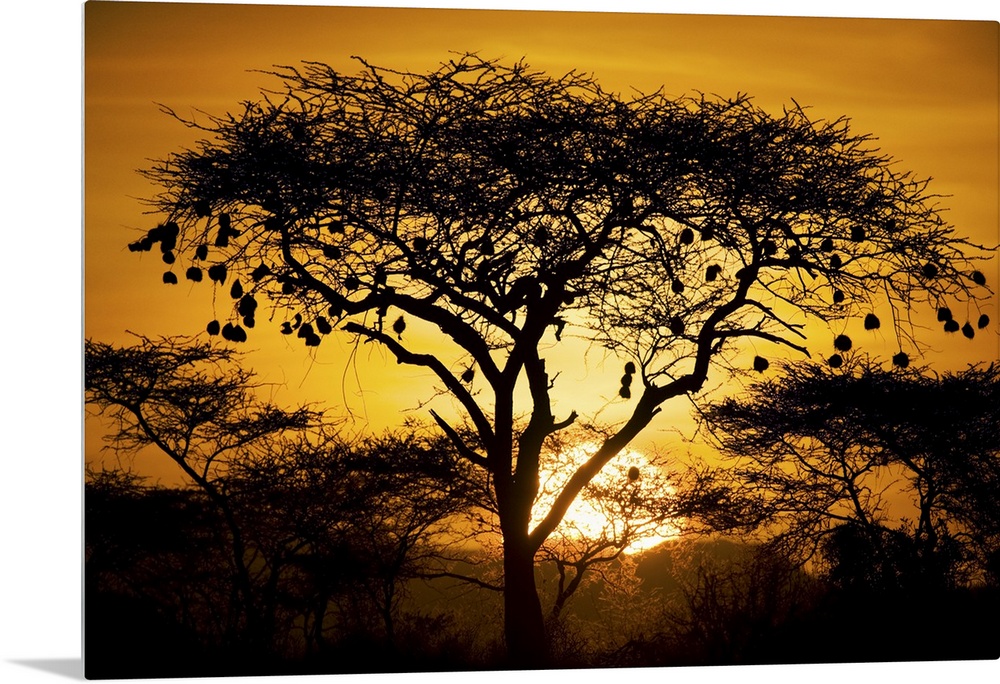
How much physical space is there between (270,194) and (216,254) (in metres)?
0.40

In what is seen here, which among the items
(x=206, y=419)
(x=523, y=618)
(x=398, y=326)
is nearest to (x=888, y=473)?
(x=523, y=618)

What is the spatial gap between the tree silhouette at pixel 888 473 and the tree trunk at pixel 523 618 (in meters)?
1.23

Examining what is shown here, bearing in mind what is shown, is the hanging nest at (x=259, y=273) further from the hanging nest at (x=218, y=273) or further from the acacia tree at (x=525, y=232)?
the hanging nest at (x=218, y=273)

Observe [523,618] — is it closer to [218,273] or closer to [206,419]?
[206,419]

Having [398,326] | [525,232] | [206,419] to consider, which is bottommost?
[206,419]

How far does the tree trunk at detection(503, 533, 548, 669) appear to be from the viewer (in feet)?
22.8

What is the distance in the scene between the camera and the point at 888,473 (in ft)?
25.0

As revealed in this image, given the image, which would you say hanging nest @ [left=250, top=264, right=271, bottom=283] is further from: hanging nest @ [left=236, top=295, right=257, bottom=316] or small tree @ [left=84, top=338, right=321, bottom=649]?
small tree @ [left=84, top=338, right=321, bottom=649]

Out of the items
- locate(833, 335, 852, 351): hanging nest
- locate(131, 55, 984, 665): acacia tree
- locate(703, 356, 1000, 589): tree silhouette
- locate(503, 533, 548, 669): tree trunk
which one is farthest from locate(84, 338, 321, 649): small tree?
locate(833, 335, 852, 351): hanging nest

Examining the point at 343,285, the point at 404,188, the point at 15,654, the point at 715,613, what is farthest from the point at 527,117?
the point at 15,654

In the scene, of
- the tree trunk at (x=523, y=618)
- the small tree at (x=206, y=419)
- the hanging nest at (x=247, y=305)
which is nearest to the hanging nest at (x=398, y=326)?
the small tree at (x=206, y=419)

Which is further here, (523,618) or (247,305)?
(523,618)

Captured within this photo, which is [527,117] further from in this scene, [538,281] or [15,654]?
[15,654]

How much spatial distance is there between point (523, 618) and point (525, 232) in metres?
1.91
